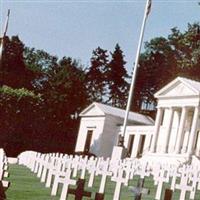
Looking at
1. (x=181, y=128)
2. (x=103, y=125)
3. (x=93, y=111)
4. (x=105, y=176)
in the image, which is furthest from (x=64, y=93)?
(x=105, y=176)

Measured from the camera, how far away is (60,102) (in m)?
78.9

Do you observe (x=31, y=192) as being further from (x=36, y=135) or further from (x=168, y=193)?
(x=36, y=135)

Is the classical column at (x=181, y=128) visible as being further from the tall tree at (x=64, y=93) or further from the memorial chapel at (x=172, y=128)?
the tall tree at (x=64, y=93)

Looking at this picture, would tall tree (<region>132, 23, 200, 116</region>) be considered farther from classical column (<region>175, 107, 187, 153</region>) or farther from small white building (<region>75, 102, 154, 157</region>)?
classical column (<region>175, 107, 187, 153</region>)

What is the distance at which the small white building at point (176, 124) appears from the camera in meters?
54.6

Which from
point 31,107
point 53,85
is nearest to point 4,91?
point 31,107

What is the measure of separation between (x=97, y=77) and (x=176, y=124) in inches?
1557

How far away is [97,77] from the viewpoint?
Answer: 100 metres

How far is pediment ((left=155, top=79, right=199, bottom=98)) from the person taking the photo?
5538cm

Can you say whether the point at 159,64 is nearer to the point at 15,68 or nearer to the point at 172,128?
the point at 15,68

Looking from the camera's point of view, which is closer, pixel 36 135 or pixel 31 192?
pixel 31 192

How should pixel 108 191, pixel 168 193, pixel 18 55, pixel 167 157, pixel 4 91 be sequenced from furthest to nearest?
pixel 18 55
pixel 4 91
pixel 167 157
pixel 108 191
pixel 168 193

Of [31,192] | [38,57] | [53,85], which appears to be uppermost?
[38,57]

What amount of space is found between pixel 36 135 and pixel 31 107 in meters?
5.27
